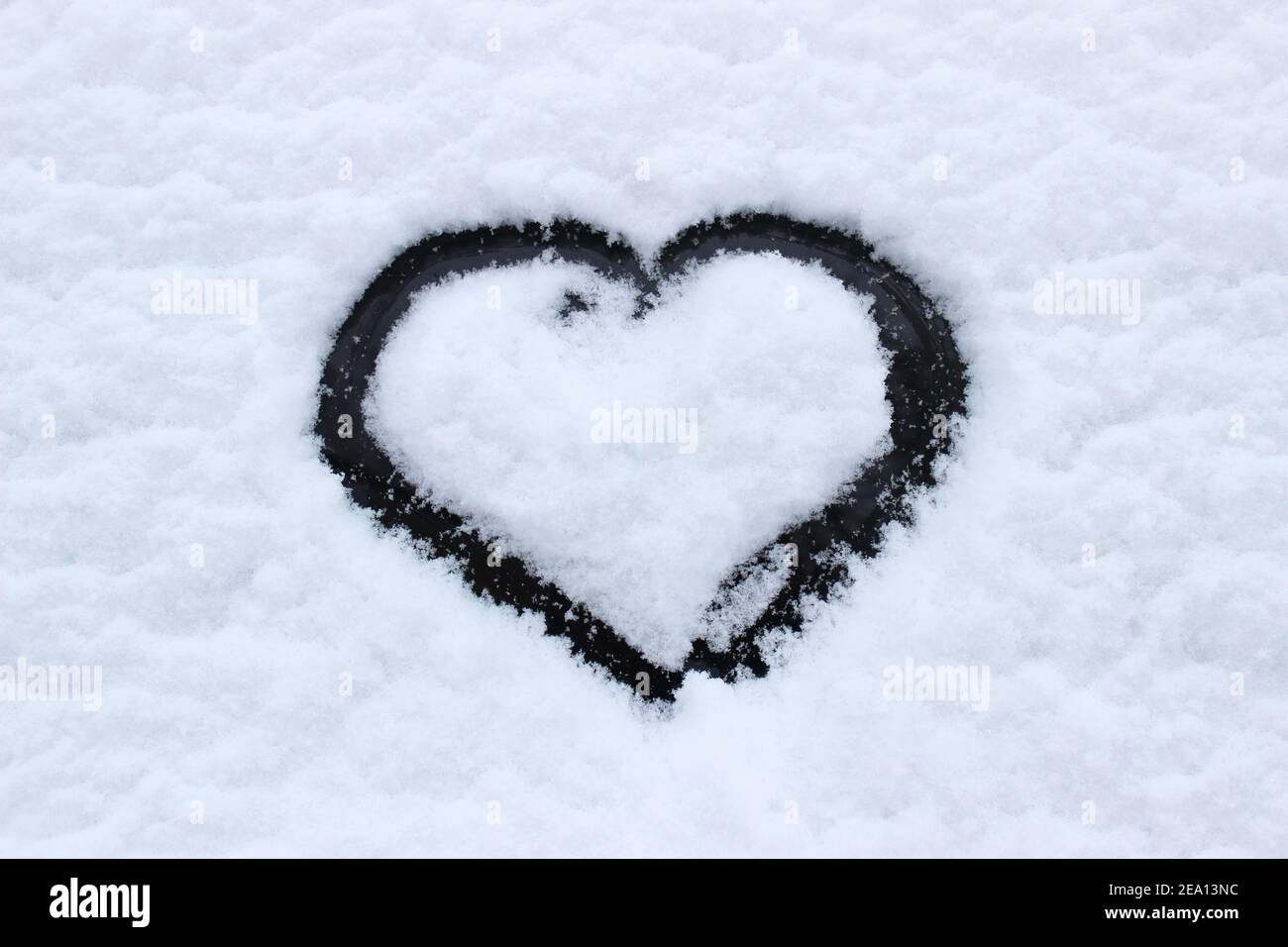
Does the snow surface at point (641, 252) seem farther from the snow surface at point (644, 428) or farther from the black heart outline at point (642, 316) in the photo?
the snow surface at point (644, 428)

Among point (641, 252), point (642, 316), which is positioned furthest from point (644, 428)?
point (641, 252)

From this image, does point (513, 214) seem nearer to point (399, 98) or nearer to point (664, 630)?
point (399, 98)

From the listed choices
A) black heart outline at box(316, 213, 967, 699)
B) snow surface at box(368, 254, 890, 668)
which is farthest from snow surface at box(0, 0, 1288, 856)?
snow surface at box(368, 254, 890, 668)

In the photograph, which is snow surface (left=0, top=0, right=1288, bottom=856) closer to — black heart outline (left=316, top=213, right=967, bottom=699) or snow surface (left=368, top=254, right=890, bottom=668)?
black heart outline (left=316, top=213, right=967, bottom=699)
